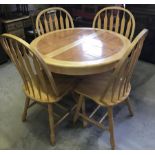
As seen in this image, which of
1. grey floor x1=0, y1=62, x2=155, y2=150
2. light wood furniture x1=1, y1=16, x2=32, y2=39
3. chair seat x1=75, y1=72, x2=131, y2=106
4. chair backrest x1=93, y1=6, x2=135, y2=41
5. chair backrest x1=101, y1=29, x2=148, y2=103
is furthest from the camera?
light wood furniture x1=1, y1=16, x2=32, y2=39

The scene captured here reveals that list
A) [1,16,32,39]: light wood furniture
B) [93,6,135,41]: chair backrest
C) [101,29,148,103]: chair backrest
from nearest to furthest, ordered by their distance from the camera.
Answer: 1. [101,29,148,103]: chair backrest
2. [93,6,135,41]: chair backrest
3. [1,16,32,39]: light wood furniture

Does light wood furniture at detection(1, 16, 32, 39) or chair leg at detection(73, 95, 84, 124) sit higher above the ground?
light wood furniture at detection(1, 16, 32, 39)

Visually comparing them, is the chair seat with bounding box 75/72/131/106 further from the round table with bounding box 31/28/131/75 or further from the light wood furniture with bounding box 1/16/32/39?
the light wood furniture with bounding box 1/16/32/39

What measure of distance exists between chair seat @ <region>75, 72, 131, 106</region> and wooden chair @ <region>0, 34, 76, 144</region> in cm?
11

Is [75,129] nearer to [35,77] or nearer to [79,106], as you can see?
[79,106]

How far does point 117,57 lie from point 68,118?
2.87 ft

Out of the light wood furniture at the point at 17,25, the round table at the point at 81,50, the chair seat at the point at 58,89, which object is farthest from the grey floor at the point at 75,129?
the light wood furniture at the point at 17,25

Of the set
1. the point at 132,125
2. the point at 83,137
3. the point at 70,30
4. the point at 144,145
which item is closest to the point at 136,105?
the point at 132,125

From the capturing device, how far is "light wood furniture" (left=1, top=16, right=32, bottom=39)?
10.4 feet

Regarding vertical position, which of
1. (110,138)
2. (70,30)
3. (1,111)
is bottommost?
(1,111)

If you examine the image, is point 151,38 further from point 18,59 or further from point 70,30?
point 18,59

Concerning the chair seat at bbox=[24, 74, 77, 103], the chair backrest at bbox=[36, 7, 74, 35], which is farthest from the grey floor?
the chair backrest at bbox=[36, 7, 74, 35]

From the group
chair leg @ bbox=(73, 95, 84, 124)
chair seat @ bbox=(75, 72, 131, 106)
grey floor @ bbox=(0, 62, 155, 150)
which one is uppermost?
chair seat @ bbox=(75, 72, 131, 106)

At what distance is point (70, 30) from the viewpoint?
2.28 m
